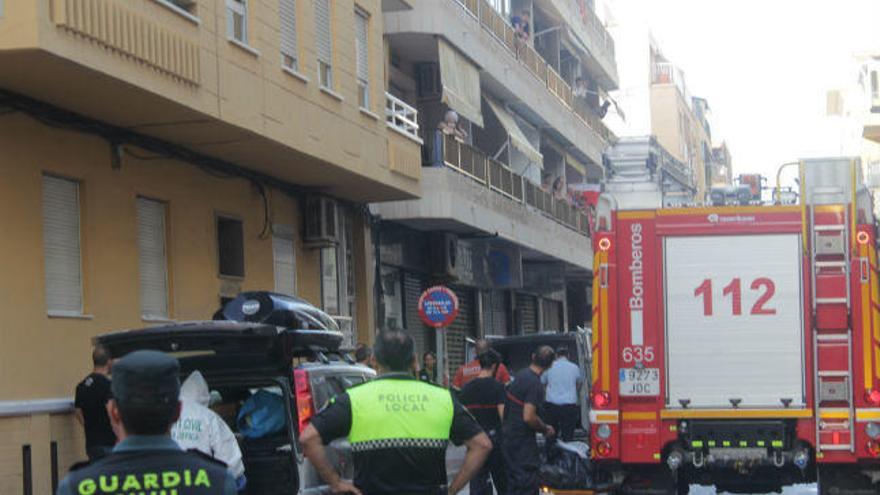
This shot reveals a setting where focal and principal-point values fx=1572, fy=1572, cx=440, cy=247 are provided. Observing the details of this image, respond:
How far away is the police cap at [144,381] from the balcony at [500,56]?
22.6 meters

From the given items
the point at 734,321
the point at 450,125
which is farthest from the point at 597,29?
the point at 734,321

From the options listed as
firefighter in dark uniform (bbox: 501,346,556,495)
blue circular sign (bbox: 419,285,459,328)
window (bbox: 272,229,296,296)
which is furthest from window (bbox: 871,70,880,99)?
firefighter in dark uniform (bbox: 501,346,556,495)

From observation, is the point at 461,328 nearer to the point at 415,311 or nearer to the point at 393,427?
the point at 415,311

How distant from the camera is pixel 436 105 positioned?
2945cm

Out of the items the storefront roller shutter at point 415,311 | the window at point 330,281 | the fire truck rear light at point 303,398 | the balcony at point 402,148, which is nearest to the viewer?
the fire truck rear light at point 303,398

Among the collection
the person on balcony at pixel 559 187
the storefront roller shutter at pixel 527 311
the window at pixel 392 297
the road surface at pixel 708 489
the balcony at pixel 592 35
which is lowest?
the road surface at pixel 708 489

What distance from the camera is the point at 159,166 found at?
59.0 feet

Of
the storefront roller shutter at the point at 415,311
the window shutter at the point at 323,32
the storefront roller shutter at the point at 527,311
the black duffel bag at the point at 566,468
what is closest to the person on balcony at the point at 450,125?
the storefront roller shutter at the point at 415,311

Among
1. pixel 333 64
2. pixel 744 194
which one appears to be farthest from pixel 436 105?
pixel 744 194

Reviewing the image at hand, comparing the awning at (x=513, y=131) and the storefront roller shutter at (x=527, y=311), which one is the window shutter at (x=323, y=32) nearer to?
the awning at (x=513, y=131)

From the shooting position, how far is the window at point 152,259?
58.2 feet

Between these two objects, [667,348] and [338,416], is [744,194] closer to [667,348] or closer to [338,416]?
[667,348]

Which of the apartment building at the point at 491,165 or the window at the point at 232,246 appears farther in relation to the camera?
the apartment building at the point at 491,165

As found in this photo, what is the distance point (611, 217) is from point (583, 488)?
289 centimetres
